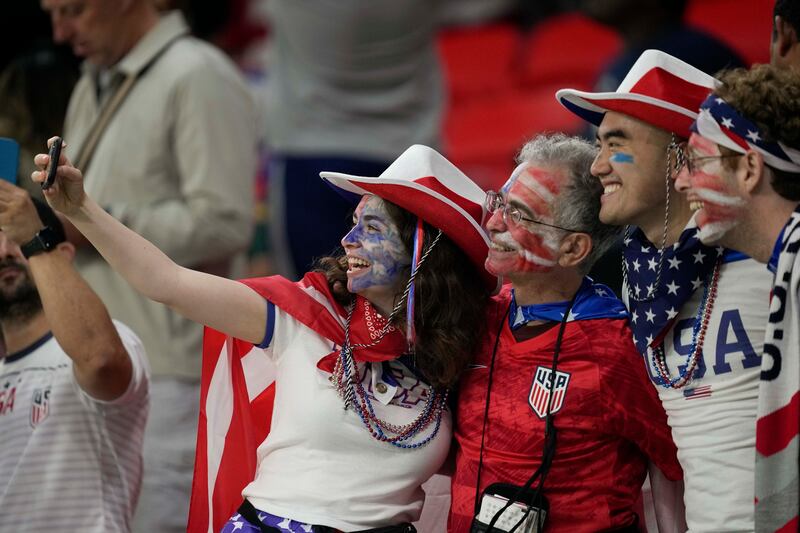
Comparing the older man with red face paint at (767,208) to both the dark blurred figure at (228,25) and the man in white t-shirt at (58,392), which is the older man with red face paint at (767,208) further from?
the dark blurred figure at (228,25)

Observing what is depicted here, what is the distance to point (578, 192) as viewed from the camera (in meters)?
3.23

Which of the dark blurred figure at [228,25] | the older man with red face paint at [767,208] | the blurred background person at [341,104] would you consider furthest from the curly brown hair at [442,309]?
the dark blurred figure at [228,25]

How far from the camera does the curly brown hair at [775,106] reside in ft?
8.98

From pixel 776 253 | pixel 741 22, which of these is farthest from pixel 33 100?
pixel 741 22

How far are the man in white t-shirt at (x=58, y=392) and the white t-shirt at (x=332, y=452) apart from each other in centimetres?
57

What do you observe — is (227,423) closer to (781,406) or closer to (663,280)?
(663,280)

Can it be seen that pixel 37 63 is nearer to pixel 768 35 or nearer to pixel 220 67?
pixel 220 67

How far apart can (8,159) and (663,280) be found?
5.83 feet

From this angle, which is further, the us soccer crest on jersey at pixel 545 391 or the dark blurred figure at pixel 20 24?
the dark blurred figure at pixel 20 24

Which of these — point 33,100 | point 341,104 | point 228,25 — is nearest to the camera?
point 33,100

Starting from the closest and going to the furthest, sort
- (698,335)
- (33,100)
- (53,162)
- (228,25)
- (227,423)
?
(698,335) < (53,162) < (227,423) < (33,100) < (228,25)

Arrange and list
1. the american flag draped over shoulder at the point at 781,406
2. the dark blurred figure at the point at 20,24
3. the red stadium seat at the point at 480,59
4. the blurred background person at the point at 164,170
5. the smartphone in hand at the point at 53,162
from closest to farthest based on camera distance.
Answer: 1. the american flag draped over shoulder at the point at 781,406
2. the smartphone in hand at the point at 53,162
3. the blurred background person at the point at 164,170
4. the dark blurred figure at the point at 20,24
5. the red stadium seat at the point at 480,59

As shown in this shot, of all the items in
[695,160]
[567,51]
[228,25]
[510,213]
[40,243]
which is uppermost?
[695,160]

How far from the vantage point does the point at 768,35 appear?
21.3 ft
